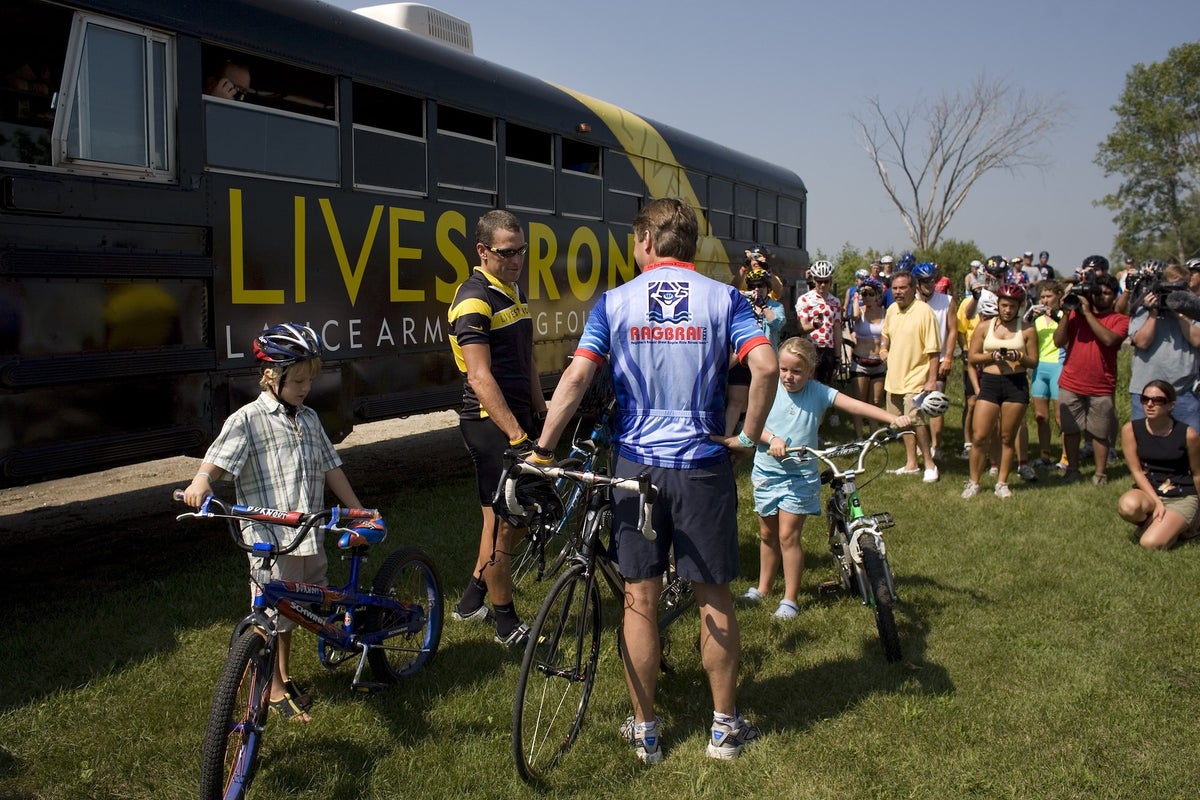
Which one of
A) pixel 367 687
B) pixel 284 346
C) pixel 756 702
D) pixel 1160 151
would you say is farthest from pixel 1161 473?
pixel 1160 151

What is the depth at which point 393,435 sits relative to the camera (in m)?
10.8

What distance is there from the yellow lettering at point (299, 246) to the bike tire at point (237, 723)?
3230mm

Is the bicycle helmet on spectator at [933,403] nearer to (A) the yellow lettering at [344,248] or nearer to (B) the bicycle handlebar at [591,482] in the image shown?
(B) the bicycle handlebar at [591,482]

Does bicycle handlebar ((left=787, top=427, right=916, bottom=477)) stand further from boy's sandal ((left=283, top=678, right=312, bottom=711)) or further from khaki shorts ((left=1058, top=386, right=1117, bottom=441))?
khaki shorts ((left=1058, top=386, right=1117, bottom=441))

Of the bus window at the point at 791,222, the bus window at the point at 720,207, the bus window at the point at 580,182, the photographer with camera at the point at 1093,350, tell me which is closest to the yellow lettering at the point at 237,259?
the bus window at the point at 580,182

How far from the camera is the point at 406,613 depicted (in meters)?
4.11

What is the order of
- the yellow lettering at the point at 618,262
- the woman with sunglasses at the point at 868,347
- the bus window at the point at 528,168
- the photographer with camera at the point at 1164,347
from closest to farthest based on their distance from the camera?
the photographer with camera at the point at 1164,347 < the bus window at the point at 528,168 < the yellow lettering at the point at 618,262 < the woman with sunglasses at the point at 868,347

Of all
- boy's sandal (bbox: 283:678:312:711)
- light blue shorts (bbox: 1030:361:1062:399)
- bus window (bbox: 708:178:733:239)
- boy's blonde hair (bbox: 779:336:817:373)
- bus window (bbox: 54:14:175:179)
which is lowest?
boy's sandal (bbox: 283:678:312:711)

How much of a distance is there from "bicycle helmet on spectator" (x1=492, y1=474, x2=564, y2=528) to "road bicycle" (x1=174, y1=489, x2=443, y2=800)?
0.48 metres

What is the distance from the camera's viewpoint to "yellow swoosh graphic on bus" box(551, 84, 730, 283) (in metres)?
9.59

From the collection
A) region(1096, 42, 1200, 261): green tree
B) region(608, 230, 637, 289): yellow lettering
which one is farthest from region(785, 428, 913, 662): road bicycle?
region(1096, 42, 1200, 261): green tree

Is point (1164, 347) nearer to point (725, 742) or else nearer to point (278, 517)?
point (725, 742)

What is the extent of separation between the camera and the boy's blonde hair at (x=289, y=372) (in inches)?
144

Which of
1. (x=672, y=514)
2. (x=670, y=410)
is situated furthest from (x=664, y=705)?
(x=670, y=410)
